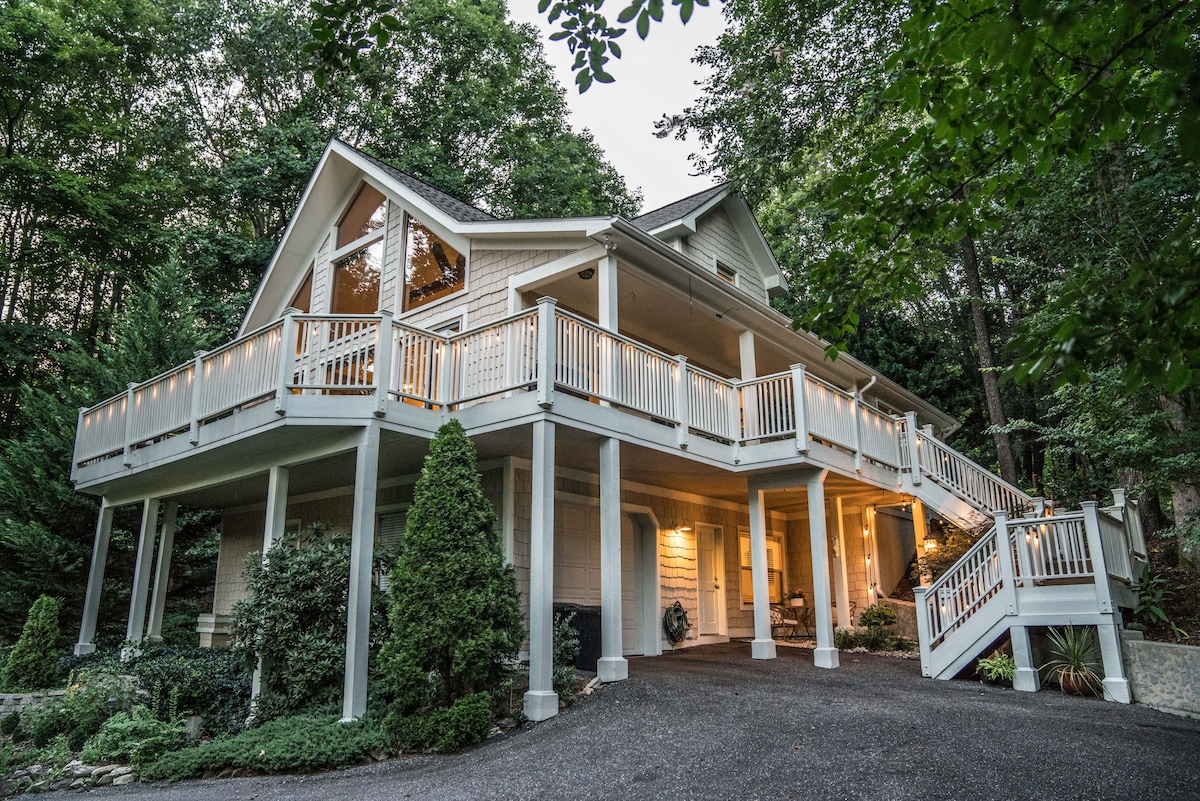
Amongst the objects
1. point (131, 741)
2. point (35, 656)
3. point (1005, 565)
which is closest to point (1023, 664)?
point (1005, 565)

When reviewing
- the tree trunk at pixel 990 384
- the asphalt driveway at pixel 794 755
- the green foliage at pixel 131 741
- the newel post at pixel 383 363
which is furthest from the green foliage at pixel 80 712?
the tree trunk at pixel 990 384

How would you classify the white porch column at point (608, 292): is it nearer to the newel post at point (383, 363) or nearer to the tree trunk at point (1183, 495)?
the newel post at point (383, 363)

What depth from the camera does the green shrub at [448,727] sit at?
7238 millimetres

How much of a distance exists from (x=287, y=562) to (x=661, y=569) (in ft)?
20.6

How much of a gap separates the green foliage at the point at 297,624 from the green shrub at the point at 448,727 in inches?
63.0

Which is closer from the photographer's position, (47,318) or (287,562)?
(287,562)

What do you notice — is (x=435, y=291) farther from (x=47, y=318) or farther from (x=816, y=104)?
(x=47, y=318)

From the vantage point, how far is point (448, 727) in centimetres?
723

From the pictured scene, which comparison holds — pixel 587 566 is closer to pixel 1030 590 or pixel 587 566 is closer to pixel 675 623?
pixel 675 623

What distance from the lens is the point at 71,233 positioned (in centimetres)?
2273

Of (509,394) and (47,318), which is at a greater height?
(47,318)

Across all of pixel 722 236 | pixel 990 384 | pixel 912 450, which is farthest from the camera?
pixel 990 384

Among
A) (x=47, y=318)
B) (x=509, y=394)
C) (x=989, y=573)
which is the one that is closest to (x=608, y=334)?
(x=509, y=394)

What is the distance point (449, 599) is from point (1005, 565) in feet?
23.5
